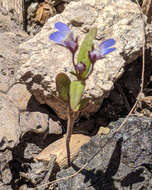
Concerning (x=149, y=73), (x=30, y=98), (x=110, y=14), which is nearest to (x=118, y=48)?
(x=110, y=14)

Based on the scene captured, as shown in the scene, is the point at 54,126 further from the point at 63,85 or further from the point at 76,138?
the point at 63,85

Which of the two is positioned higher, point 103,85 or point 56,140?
point 103,85

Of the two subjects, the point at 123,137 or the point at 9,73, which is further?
the point at 9,73

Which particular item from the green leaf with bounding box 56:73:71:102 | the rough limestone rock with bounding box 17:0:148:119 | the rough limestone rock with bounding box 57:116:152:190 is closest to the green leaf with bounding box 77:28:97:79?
the green leaf with bounding box 56:73:71:102

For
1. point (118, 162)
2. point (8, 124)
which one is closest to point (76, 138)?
point (118, 162)

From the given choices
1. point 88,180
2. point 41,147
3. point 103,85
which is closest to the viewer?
point 88,180

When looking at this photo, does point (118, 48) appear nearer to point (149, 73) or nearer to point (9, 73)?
point (149, 73)
